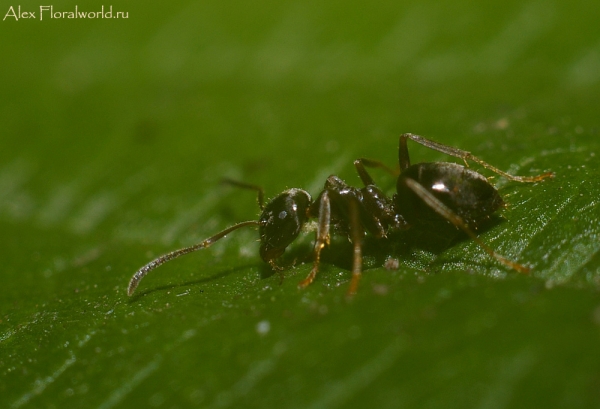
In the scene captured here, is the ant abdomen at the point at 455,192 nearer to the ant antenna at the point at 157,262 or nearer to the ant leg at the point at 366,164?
the ant leg at the point at 366,164

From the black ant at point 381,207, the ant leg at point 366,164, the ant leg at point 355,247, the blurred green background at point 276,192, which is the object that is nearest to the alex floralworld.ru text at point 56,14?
the blurred green background at point 276,192

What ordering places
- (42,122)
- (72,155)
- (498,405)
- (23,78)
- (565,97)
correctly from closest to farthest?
(498,405)
(565,97)
(72,155)
(42,122)
(23,78)

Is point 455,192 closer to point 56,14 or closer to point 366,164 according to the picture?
point 366,164

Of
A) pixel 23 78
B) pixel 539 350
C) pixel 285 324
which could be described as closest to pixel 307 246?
pixel 285 324

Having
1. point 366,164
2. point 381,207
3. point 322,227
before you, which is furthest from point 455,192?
point 366,164

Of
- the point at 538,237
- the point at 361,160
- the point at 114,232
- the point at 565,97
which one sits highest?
the point at 565,97

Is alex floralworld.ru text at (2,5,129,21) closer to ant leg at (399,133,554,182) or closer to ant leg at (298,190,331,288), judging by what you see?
ant leg at (399,133,554,182)

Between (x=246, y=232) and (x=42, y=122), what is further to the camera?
(x=42, y=122)

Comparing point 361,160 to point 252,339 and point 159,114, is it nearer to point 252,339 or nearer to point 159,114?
point 252,339

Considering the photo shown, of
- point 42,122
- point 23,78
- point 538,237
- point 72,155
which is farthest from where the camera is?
point 23,78
